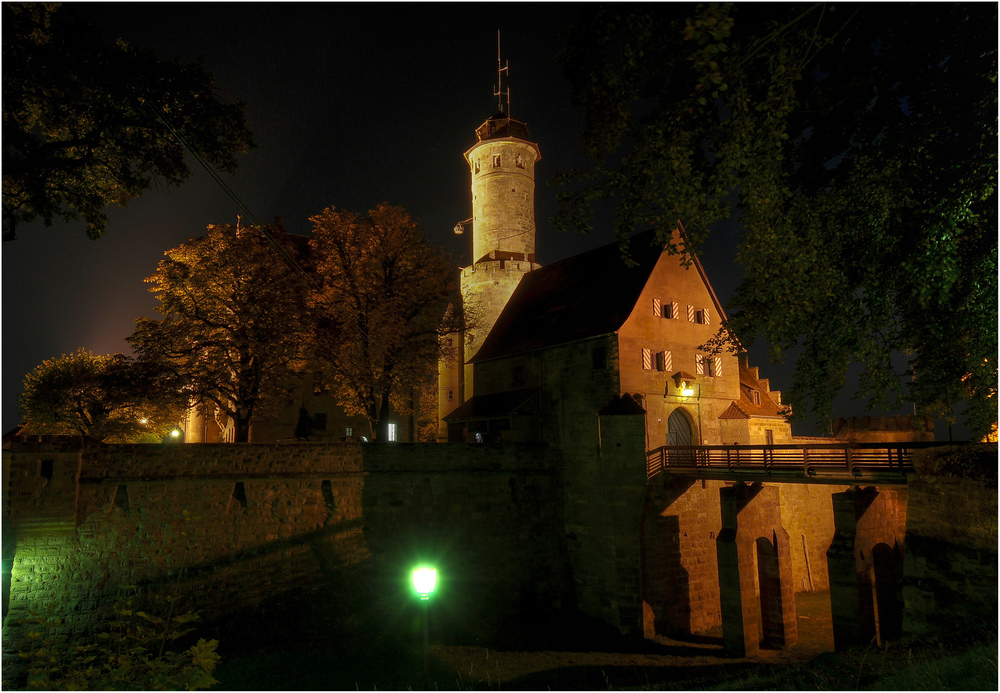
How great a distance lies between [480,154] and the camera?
3703 centimetres

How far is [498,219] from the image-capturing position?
35.8 m

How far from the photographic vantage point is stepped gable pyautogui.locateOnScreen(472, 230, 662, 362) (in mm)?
23359

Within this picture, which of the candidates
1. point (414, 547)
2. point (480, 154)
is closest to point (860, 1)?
point (414, 547)

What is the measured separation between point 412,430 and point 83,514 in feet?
72.8

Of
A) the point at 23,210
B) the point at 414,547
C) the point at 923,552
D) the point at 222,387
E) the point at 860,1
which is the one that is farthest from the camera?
the point at 222,387

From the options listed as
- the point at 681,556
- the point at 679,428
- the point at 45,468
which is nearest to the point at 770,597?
the point at 681,556

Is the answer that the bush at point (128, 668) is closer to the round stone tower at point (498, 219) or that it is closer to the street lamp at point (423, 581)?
the street lamp at point (423, 581)

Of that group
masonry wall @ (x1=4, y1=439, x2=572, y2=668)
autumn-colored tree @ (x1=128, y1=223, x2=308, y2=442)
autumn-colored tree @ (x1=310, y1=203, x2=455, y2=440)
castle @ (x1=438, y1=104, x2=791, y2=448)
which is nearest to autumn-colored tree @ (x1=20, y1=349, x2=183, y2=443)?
autumn-colored tree @ (x1=128, y1=223, x2=308, y2=442)

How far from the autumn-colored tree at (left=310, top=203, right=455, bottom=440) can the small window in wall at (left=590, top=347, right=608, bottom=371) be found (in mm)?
7933

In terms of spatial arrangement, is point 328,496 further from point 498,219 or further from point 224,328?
point 498,219

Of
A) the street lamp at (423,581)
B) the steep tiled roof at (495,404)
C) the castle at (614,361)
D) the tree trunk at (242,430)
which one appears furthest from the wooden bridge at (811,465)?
the tree trunk at (242,430)

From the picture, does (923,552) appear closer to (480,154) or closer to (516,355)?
(516,355)

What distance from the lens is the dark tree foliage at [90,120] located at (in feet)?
31.2

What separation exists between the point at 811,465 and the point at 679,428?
6.96 metres
